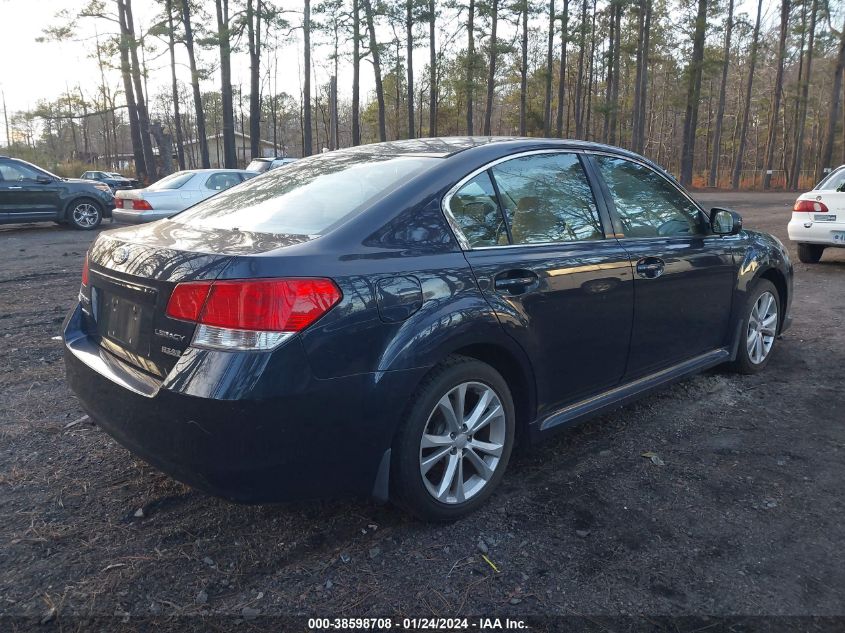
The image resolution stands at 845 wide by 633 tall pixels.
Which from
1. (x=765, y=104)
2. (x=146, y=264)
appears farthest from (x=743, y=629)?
(x=765, y=104)

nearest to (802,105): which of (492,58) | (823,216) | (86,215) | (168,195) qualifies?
(492,58)

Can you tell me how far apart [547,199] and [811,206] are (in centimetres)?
782

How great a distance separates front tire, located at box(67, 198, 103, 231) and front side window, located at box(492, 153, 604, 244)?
14274 millimetres

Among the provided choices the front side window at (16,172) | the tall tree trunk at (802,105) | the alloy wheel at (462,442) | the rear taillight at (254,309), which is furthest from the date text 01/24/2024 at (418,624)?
the tall tree trunk at (802,105)

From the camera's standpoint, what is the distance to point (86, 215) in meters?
15.0

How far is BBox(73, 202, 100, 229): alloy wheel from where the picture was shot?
14.8m

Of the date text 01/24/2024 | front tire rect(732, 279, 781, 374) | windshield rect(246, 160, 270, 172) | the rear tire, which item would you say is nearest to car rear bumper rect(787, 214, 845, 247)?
the rear tire

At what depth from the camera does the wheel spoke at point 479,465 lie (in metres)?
2.82

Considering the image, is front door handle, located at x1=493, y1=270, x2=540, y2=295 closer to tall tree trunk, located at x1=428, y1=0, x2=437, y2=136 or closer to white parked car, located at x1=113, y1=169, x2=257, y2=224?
white parked car, located at x1=113, y1=169, x2=257, y2=224

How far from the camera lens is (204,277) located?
228 centimetres

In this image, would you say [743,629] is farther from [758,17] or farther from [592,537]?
[758,17]

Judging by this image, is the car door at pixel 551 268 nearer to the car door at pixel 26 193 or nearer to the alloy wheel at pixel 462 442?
the alloy wheel at pixel 462 442

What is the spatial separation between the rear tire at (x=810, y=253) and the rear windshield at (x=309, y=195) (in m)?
8.82

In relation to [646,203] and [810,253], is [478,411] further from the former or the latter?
[810,253]
